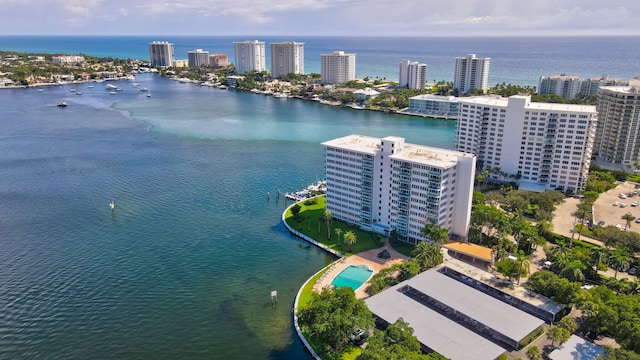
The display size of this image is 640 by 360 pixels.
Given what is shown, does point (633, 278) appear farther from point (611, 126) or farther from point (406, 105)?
point (406, 105)

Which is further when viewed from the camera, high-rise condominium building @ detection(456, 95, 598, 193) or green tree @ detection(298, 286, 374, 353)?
high-rise condominium building @ detection(456, 95, 598, 193)

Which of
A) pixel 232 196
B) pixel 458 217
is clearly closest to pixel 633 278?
pixel 458 217

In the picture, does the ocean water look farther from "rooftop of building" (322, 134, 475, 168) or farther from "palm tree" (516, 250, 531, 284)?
"palm tree" (516, 250, 531, 284)

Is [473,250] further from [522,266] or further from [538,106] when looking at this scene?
[538,106]

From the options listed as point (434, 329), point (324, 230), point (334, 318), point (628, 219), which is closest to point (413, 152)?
point (324, 230)

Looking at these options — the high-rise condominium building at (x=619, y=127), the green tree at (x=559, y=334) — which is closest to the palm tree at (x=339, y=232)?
the green tree at (x=559, y=334)

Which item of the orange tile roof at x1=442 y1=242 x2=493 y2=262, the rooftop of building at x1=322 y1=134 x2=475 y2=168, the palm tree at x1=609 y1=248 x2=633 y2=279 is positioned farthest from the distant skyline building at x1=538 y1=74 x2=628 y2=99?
the orange tile roof at x1=442 y1=242 x2=493 y2=262
